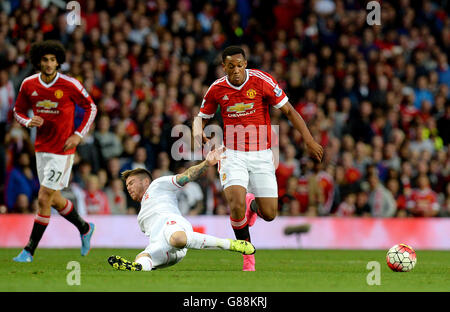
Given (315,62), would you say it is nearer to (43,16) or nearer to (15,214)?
(43,16)

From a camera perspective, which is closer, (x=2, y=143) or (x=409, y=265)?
(x=409, y=265)

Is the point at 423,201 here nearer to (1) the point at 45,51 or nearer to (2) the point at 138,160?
(2) the point at 138,160

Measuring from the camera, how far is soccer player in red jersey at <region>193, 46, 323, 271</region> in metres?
9.31

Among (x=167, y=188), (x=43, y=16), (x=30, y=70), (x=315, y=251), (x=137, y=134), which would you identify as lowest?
(x=315, y=251)

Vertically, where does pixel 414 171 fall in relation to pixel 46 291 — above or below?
above

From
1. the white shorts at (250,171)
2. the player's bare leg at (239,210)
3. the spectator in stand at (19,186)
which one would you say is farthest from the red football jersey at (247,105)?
the spectator in stand at (19,186)

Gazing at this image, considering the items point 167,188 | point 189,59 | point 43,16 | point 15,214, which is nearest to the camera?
point 167,188

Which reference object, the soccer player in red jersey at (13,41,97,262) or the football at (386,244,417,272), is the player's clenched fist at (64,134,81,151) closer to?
the soccer player in red jersey at (13,41,97,262)

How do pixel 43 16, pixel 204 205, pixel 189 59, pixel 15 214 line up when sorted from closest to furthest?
pixel 15 214 → pixel 204 205 → pixel 43 16 → pixel 189 59

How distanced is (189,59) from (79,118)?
3.65 meters

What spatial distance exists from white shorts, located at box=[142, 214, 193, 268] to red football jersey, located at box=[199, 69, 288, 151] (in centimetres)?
132

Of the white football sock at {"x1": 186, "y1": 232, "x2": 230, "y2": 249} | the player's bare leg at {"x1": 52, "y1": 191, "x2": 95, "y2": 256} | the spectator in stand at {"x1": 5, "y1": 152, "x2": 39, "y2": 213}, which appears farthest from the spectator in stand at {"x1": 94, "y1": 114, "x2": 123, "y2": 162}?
the white football sock at {"x1": 186, "y1": 232, "x2": 230, "y2": 249}

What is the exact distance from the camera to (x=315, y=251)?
13938 millimetres

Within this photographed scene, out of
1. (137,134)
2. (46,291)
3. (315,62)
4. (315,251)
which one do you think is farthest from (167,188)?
(315,62)
